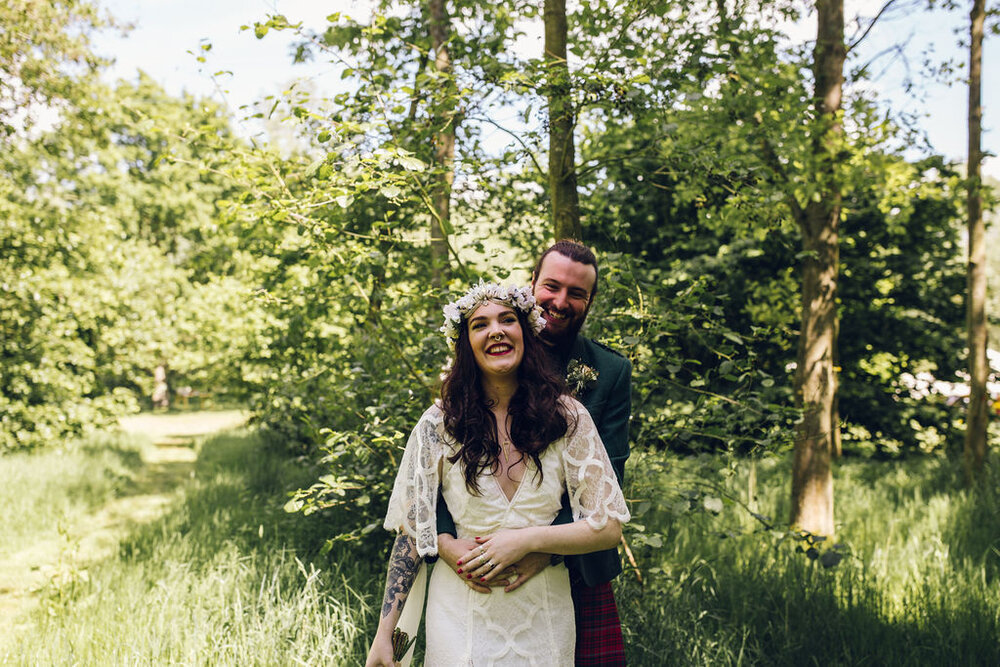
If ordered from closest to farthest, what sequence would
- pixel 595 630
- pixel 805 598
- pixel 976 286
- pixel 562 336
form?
pixel 595 630, pixel 562 336, pixel 805 598, pixel 976 286

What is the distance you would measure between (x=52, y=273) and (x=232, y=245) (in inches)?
256

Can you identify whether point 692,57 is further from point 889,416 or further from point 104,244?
point 104,244

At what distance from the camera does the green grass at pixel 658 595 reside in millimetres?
3348

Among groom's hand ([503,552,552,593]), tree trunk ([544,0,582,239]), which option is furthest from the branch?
groom's hand ([503,552,552,593])

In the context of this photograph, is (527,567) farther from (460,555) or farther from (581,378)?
(581,378)

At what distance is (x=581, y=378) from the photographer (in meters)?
2.35

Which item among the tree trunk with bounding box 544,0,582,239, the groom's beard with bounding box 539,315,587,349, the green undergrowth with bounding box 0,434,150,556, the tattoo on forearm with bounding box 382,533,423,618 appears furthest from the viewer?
the green undergrowth with bounding box 0,434,150,556

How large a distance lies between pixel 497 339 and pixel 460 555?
0.63m

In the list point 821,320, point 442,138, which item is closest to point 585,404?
point 442,138

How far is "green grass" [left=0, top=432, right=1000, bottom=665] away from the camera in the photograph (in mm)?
3348

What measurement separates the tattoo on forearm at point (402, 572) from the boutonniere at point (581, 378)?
733mm

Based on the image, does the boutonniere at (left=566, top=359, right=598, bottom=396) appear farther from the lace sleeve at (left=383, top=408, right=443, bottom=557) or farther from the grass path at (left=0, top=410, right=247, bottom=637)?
the grass path at (left=0, top=410, right=247, bottom=637)

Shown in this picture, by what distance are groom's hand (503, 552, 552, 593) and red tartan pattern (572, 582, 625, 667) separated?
31 cm

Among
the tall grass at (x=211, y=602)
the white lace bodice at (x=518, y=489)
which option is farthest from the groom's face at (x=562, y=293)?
the tall grass at (x=211, y=602)
